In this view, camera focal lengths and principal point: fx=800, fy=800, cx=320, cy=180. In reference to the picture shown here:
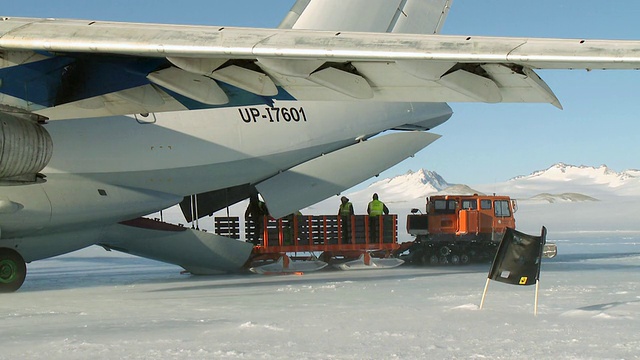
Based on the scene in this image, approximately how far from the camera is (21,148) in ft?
31.2

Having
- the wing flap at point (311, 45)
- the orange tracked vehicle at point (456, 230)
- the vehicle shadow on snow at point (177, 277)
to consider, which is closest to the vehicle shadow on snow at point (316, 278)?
the vehicle shadow on snow at point (177, 277)

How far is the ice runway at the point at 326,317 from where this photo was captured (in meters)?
6.70

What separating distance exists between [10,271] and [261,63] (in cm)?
697

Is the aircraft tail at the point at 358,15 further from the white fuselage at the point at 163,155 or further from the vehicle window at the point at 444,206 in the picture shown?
the vehicle window at the point at 444,206

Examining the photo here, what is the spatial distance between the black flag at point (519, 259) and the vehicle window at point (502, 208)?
33.3 ft

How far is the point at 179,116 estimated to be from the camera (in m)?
14.0

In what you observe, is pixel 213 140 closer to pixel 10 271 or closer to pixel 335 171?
pixel 335 171

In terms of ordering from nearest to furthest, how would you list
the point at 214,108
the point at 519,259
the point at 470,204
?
the point at 519,259 < the point at 214,108 < the point at 470,204

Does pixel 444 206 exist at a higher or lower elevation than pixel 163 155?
lower

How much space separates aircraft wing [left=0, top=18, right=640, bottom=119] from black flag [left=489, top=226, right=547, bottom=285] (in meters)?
→ 1.61

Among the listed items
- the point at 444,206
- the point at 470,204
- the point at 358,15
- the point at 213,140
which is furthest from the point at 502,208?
the point at 213,140

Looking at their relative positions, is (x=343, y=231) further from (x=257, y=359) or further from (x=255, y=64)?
(x=257, y=359)

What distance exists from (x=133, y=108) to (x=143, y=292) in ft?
9.79

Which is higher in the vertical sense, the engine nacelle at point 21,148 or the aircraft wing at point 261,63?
the aircraft wing at point 261,63
